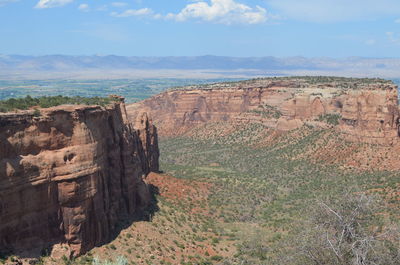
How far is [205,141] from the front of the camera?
11325 centimetres

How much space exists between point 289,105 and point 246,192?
4023 cm

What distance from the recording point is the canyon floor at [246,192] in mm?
39000

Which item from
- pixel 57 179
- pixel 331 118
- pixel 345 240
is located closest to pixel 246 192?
pixel 331 118

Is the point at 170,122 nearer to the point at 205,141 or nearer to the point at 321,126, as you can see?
the point at 205,141

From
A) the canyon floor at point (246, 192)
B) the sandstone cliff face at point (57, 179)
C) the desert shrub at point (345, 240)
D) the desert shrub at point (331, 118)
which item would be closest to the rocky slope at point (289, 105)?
the desert shrub at point (331, 118)

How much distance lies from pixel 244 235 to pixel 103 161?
18818 millimetres

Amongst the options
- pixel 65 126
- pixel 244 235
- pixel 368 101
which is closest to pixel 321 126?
pixel 368 101

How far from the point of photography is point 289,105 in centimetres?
10050

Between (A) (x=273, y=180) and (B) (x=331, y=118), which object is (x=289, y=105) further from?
(A) (x=273, y=180)

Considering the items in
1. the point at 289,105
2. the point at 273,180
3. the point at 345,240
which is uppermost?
the point at 289,105

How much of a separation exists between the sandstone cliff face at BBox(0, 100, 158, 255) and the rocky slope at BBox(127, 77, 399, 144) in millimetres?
27739

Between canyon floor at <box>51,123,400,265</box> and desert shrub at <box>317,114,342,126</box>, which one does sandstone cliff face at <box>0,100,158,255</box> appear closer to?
canyon floor at <box>51,123,400,265</box>

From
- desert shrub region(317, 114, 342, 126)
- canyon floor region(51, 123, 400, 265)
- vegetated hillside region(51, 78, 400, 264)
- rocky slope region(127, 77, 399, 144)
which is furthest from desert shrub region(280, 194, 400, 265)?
desert shrub region(317, 114, 342, 126)

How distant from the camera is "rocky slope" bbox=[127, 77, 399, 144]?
252 feet
